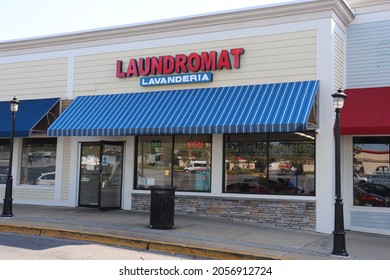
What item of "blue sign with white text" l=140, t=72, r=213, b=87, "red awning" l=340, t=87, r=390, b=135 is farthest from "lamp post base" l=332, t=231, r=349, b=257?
"blue sign with white text" l=140, t=72, r=213, b=87

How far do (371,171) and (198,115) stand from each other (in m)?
5.05

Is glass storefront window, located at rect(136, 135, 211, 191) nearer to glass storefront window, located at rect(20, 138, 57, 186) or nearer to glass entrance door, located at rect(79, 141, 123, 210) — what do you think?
glass entrance door, located at rect(79, 141, 123, 210)

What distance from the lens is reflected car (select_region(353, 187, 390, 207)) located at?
12.1 m

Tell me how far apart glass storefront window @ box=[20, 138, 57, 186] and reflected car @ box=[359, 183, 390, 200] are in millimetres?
10349

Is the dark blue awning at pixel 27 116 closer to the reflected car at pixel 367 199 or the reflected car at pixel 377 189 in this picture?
the reflected car at pixel 367 199

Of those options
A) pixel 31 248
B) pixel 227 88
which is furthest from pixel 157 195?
pixel 227 88

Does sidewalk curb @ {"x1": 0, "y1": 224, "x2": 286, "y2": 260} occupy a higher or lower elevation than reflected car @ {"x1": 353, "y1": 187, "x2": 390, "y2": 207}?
lower

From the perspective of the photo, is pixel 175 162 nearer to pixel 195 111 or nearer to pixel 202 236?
pixel 195 111

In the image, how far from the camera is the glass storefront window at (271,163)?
12.1 metres

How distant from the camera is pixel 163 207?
10.8 meters

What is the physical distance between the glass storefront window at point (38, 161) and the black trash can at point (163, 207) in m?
6.37

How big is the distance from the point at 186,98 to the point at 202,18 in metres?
2.50

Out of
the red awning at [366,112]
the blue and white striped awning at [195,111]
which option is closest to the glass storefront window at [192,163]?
the blue and white striped awning at [195,111]

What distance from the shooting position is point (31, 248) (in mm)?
8984
